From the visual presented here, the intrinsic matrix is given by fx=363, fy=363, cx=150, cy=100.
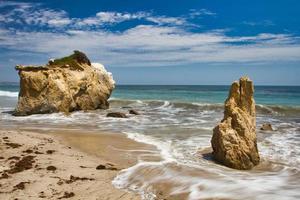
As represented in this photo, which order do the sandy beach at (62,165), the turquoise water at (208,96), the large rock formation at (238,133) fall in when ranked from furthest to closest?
1. the turquoise water at (208,96)
2. the large rock formation at (238,133)
3. the sandy beach at (62,165)

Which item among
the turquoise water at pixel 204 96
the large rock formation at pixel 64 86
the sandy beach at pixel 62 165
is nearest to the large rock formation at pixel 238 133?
the sandy beach at pixel 62 165

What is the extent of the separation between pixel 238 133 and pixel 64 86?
16.3 m

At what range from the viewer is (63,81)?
24125 millimetres

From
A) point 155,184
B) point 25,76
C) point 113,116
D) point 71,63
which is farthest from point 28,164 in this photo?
point 71,63

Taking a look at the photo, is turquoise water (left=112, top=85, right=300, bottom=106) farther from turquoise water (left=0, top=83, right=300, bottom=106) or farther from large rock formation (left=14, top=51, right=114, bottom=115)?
large rock formation (left=14, top=51, right=114, bottom=115)

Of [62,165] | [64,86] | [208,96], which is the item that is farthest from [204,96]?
[62,165]

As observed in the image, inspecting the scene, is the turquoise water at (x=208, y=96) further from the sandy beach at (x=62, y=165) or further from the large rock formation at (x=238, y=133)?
the sandy beach at (x=62, y=165)

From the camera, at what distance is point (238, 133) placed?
9750 mm

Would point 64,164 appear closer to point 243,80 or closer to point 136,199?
point 136,199

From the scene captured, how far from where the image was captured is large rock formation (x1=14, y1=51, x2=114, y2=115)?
73.9ft

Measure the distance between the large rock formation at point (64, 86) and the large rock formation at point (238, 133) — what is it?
49.6ft

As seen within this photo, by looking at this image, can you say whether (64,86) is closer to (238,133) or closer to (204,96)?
(238,133)

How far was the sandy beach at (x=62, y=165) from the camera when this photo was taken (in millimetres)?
6914

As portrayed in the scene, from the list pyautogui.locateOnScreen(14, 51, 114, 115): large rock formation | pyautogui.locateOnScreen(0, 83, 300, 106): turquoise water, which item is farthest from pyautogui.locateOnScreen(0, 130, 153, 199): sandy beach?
pyautogui.locateOnScreen(0, 83, 300, 106): turquoise water
